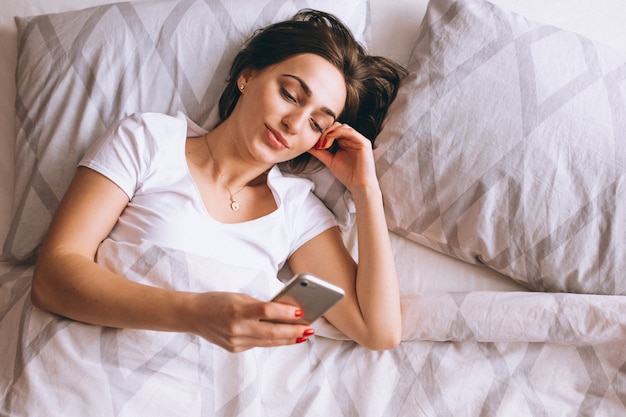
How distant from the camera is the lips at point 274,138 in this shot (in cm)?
127

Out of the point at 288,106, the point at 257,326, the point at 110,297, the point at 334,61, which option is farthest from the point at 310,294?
the point at 334,61

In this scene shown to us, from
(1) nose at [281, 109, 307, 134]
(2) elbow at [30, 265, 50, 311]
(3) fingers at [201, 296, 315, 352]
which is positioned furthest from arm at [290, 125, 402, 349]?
(2) elbow at [30, 265, 50, 311]

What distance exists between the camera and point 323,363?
131 centimetres

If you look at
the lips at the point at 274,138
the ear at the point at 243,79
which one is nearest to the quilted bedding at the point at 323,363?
the lips at the point at 274,138

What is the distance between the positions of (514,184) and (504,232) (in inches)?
4.1

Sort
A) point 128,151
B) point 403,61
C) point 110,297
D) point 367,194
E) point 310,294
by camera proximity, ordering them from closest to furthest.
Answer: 1. point 310,294
2. point 110,297
3. point 128,151
4. point 367,194
5. point 403,61

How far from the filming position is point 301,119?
126 cm

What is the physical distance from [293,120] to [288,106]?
3 centimetres

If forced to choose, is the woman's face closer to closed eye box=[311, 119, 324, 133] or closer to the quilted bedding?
closed eye box=[311, 119, 324, 133]

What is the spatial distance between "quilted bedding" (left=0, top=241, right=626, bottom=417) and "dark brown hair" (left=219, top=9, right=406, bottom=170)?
0.41 meters

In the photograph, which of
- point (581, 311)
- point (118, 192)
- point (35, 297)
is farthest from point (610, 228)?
point (35, 297)

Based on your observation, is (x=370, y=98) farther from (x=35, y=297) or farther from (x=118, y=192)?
(x=35, y=297)

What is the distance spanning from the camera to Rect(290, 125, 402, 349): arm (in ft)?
4.28

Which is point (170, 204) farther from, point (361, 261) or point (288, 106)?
point (361, 261)
